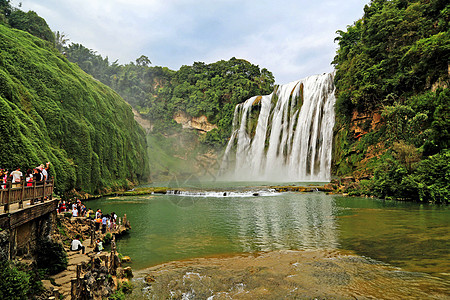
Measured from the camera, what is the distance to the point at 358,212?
19.7m

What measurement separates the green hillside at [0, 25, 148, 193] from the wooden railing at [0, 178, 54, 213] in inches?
442

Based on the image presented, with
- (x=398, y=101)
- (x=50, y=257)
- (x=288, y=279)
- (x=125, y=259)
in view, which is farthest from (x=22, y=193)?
(x=398, y=101)

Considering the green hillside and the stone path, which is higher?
the green hillside

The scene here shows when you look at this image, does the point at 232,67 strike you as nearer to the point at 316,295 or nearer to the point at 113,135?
the point at 113,135

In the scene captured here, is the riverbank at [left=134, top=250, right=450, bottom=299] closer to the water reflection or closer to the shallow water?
the shallow water

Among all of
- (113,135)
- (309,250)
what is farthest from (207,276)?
(113,135)

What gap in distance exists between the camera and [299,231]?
15297mm

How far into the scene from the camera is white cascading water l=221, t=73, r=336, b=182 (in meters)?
44.9

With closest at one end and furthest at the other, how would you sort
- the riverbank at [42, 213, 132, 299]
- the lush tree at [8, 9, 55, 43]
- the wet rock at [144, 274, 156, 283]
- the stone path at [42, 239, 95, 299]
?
the riverbank at [42, 213, 132, 299] → the stone path at [42, 239, 95, 299] → the wet rock at [144, 274, 156, 283] → the lush tree at [8, 9, 55, 43]

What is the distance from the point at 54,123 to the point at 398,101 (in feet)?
124

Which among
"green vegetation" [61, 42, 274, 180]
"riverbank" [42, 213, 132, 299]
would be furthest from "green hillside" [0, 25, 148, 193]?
"green vegetation" [61, 42, 274, 180]

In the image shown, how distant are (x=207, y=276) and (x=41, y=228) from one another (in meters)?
5.89

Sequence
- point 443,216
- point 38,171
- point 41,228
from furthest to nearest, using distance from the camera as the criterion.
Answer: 1. point 443,216
2. point 38,171
3. point 41,228

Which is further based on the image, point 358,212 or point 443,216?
point 358,212
